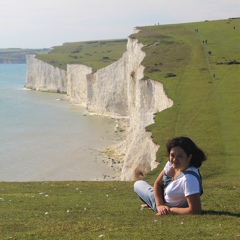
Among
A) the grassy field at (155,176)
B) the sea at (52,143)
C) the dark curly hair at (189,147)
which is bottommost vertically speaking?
the sea at (52,143)

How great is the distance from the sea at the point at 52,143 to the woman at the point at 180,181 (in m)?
28.2

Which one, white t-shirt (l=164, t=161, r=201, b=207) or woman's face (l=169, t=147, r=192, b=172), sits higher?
woman's face (l=169, t=147, r=192, b=172)

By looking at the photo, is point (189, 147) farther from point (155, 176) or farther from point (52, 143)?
point (52, 143)

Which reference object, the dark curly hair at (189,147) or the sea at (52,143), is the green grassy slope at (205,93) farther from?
the dark curly hair at (189,147)

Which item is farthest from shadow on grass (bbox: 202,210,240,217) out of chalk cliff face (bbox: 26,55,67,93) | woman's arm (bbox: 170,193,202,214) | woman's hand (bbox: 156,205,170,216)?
chalk cliff face (bbox: 26,55,67,93)

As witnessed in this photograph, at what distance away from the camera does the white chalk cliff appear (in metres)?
31.3

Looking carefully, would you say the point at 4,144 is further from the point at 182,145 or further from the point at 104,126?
the point at 182,145

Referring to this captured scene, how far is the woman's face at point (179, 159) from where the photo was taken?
29.3ft

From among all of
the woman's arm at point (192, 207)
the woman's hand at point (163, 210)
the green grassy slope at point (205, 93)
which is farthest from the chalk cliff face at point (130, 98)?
the woman's arm at point (192, 207)

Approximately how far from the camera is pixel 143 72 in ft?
159

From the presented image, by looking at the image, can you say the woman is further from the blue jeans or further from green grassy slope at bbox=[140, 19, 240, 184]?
green grassy slope at bbox=[140, 19, 240, 184]

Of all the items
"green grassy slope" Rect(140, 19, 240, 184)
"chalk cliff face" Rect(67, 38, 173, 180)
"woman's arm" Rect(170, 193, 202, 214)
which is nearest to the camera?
"woman's arm" Rect(170, 193, 202, 214)

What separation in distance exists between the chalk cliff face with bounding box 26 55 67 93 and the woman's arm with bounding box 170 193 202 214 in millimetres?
108863

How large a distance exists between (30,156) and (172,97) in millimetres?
16360
